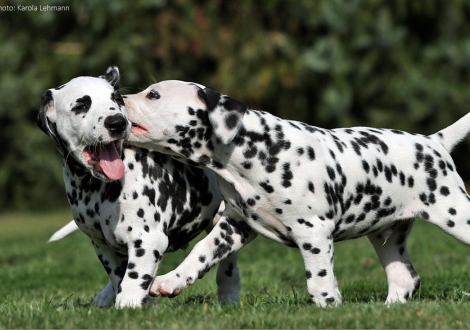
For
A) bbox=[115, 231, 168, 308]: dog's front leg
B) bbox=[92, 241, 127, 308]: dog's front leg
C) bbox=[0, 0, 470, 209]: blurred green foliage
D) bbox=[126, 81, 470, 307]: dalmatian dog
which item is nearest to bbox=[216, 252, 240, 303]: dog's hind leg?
bbox=[126, 81, 470, 307]: dalmatian dog

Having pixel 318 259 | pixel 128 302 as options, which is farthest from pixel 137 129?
pixel 318 259

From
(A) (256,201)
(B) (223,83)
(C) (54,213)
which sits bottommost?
(C) (54,213)

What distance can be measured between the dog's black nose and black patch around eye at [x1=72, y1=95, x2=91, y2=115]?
10.6 inches

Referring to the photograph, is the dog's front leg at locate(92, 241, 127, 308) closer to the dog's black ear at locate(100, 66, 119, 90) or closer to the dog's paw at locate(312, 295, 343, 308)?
the dog's black ear at locate(100, 66, 119, 90)

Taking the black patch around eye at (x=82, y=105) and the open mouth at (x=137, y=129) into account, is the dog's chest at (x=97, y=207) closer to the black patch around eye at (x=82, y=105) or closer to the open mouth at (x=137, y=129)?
the open mouth at (x=137, y=129)

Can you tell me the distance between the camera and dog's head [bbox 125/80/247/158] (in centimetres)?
646

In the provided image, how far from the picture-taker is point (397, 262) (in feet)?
24.5

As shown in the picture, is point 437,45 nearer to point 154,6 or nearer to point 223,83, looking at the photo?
point 223,83

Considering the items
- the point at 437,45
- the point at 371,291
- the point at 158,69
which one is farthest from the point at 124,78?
the point at 371,291

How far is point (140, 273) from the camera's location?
6.45 meters

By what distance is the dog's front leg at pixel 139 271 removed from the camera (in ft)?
21.1

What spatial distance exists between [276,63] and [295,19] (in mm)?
1381

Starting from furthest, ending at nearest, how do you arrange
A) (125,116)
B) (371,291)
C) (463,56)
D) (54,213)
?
(54,213), (463,56), (371,291), (125,116)

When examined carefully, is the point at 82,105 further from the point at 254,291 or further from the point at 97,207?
the point at 254,291
